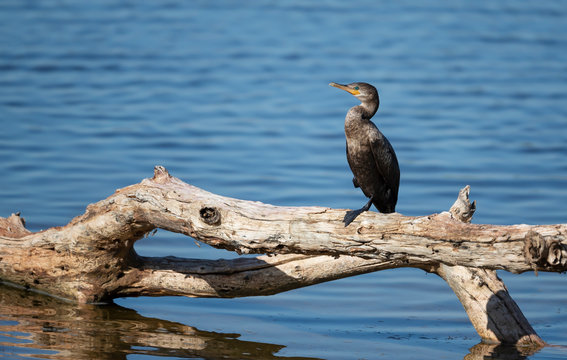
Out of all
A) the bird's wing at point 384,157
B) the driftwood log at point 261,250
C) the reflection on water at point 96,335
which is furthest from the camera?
the bird's wing at point 384,157

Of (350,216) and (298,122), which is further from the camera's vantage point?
(298,122)

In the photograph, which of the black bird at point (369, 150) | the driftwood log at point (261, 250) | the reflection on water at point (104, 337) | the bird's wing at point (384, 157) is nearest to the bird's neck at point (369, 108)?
the black bird at point (369, 150)

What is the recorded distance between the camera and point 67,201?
9641 millimetres

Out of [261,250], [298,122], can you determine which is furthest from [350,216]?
[298,122]

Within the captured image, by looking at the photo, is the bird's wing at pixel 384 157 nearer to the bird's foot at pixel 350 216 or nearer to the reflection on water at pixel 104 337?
the bird's foot at pixel 350 216

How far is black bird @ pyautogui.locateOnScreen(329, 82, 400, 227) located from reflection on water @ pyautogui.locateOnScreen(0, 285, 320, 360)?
1.38m

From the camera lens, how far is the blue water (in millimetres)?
6801

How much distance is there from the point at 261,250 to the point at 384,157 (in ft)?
3.73

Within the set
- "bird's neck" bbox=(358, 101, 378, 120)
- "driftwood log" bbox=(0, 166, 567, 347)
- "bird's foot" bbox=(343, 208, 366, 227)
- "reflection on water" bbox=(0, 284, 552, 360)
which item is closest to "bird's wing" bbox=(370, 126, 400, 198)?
"bird's neck" bbox=(358, 101, 378, 120)

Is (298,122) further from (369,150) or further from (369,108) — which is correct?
(369,150)

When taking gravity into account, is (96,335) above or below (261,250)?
below

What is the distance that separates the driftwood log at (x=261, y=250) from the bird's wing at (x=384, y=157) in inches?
19.6

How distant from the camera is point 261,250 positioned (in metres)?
5.17

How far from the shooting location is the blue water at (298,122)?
680 cm
